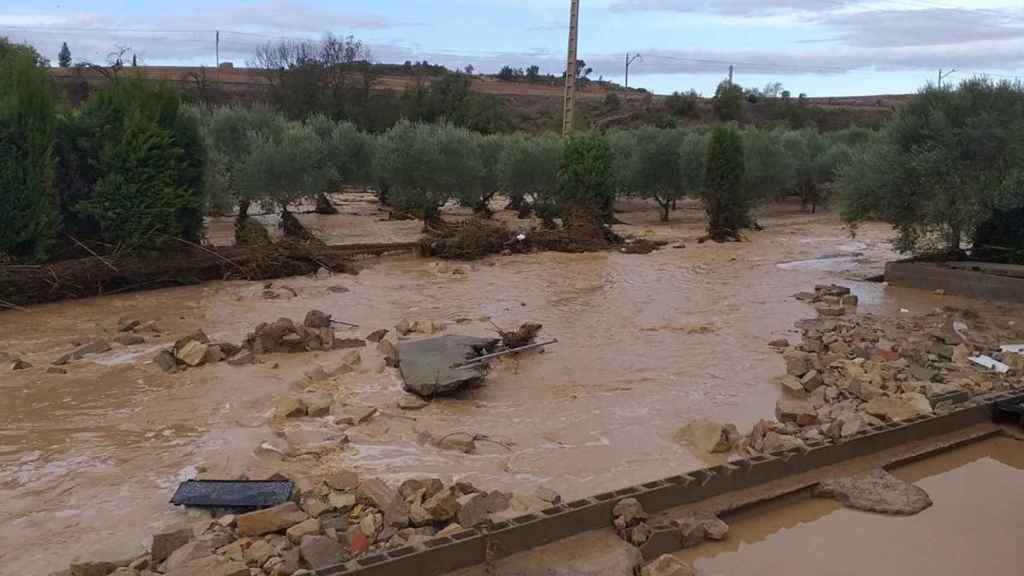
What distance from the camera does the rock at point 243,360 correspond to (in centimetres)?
999

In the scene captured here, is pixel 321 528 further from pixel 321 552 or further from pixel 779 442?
pixel 779 442

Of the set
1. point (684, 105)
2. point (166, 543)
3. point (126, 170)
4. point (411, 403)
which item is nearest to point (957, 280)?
point (411, 403)

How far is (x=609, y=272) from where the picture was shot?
61.7 feet

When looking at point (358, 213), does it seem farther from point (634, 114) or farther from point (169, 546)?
point (634, 114)

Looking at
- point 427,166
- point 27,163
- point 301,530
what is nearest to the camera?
point 301,530

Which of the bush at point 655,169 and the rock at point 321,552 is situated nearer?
the rock at point 321,552

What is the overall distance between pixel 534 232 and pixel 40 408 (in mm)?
15176

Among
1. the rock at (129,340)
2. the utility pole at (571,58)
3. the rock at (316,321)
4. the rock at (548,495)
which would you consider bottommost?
the rock at (129,340)

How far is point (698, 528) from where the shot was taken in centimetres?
552

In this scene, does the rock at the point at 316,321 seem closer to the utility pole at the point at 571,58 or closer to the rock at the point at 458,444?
the rock at the point at 458,444

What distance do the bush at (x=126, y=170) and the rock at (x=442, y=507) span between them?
12.2 m

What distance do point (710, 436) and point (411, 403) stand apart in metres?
2.97

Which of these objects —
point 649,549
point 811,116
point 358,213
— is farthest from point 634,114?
point 649,549

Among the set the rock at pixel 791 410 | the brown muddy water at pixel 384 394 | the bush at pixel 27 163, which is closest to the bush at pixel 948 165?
the brown muddy water at pixel 384 394
